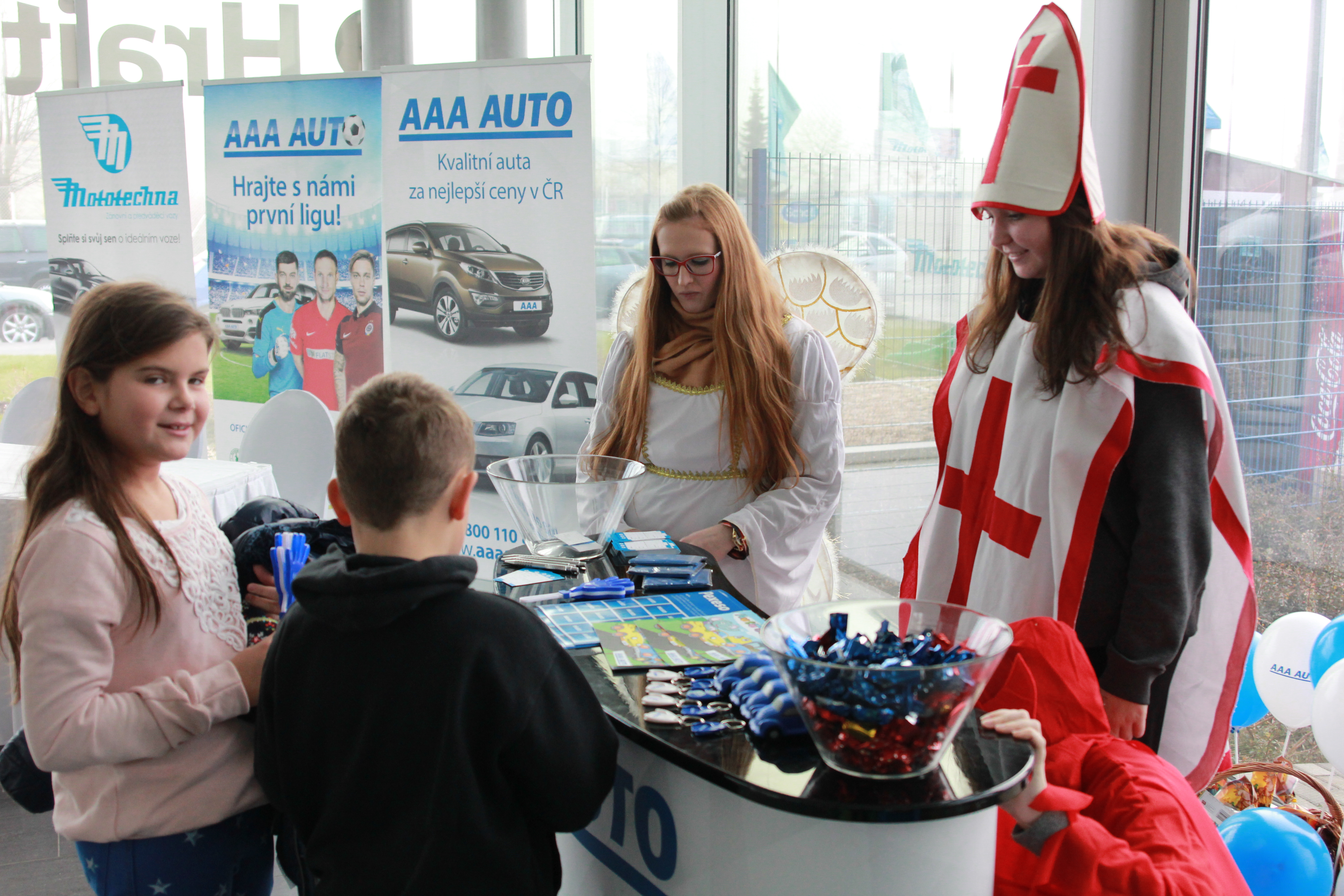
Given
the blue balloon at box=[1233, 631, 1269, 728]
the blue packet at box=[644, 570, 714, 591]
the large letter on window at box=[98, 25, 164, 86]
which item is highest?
the large letter on window at box=[98, 25, 164, 86]

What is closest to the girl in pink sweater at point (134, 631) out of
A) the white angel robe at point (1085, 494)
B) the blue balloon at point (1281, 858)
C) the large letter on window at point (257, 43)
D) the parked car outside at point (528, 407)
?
the white angel robe at point (1085, 494)

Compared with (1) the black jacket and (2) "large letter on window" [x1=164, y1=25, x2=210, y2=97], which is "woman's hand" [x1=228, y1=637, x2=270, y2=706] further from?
(2) "large letter on window" [x1=164, y1=25, x2=210, y2=97]

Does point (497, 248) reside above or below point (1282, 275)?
above

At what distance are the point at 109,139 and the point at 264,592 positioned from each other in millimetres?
4686

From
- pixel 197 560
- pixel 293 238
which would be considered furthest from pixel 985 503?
pixel 293 238

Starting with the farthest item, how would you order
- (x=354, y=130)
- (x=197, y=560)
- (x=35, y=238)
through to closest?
(x=35, y=238), (x=354, y=130), (x=197, y=560)

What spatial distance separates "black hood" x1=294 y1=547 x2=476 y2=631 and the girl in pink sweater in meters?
0.28

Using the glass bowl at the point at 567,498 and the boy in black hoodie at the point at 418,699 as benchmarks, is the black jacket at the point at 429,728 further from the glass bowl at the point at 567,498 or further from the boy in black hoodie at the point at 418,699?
the glass bowl at the point at 567,498

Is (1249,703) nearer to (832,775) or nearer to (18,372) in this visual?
(832,775)

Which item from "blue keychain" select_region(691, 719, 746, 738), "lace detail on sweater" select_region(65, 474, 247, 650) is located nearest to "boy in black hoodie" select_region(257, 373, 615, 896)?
"blue keychain" select_region(691, 719, 746, 738)

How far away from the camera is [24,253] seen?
5496mm

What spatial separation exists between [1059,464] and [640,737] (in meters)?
0.94

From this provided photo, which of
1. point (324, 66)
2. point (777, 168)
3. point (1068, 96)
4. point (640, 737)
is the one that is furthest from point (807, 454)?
point (324, 66)

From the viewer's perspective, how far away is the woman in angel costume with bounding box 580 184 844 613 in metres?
2.42
